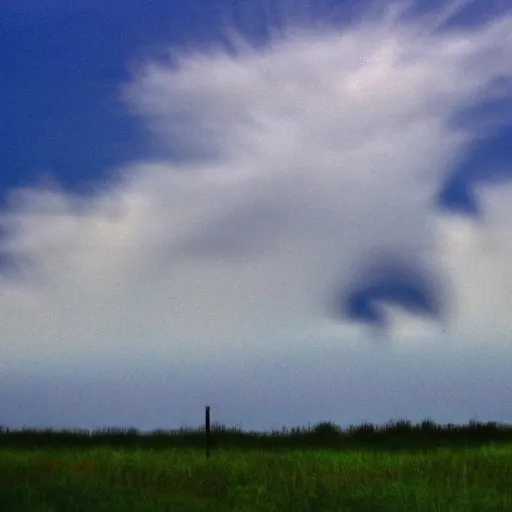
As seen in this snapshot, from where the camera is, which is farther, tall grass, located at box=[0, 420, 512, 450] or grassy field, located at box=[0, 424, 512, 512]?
tall grass, located at box=[0, 420, 512, 450]

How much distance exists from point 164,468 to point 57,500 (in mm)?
6376

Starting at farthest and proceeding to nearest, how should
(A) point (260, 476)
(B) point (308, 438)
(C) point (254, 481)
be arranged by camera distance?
(B) point (308, 438), (A) point (260, 476), (C) point (254, 481)

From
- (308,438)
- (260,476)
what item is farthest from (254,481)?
(308,438)

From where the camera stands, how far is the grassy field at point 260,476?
13.8 metres

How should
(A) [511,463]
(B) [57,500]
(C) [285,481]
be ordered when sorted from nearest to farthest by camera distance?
(B) [57,500], (C) [285,481], (A) [511,463]

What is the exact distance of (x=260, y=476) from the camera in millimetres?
17938

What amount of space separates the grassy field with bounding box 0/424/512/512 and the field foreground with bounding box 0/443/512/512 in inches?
1.0

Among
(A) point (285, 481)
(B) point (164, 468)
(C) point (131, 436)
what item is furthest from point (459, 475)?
(C) point (131, 436)

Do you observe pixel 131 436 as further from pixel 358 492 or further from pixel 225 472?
pixel 358 492

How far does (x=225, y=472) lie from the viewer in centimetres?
1909

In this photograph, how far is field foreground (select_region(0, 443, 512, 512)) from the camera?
13.7m

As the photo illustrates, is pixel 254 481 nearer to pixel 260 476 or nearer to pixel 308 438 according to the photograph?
pixel 260 476

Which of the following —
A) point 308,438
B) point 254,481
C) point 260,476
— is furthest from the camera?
point 308,438

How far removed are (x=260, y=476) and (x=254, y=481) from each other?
33.2 inches
